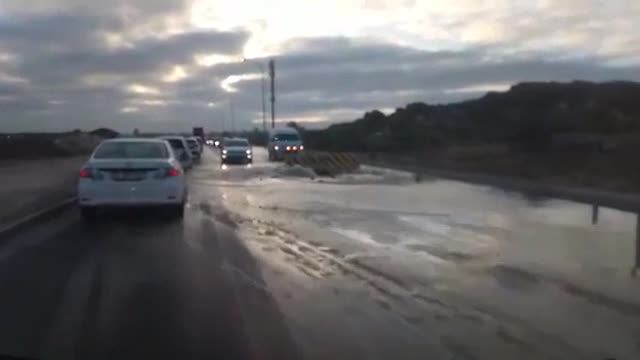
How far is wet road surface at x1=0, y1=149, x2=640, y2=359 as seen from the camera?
784cm

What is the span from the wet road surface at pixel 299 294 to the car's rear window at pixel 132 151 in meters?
1.31

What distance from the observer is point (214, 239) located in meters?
15.8

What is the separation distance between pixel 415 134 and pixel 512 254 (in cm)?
8835

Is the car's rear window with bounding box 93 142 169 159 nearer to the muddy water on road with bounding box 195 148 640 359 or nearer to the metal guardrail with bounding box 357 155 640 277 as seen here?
the muddy water on road with bounding box 195 148 640 359

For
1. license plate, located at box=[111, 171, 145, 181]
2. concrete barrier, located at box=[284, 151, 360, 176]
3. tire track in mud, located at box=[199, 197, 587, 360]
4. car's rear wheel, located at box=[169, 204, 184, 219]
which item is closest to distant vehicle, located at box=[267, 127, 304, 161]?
concrete barrier, located at box=[284, 151, 360, 176]

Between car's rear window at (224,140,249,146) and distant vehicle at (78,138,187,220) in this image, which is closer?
distant vehicle at (78,138,187,220)

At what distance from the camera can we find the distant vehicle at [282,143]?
61.2 meters

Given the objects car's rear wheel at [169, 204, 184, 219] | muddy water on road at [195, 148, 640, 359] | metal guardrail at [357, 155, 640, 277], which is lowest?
metal guardrail at [357, 155, 640, 277]

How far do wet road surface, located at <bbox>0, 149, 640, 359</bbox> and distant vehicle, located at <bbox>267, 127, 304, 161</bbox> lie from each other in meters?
42.2

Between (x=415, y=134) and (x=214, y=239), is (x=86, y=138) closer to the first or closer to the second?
(x=415, y=134)

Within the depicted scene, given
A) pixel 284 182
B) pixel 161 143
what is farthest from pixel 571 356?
pixel 284 182

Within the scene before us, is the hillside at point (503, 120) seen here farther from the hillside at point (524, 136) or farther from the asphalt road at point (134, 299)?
the asphalt road at point (134, 299)

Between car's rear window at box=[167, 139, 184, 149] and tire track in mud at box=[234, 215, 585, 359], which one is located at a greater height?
car's rear window at box=[167, 139, 184, 149]

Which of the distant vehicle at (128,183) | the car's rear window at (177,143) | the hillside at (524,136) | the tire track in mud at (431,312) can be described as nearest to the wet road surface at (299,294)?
the tire track in mud at (431,312)
